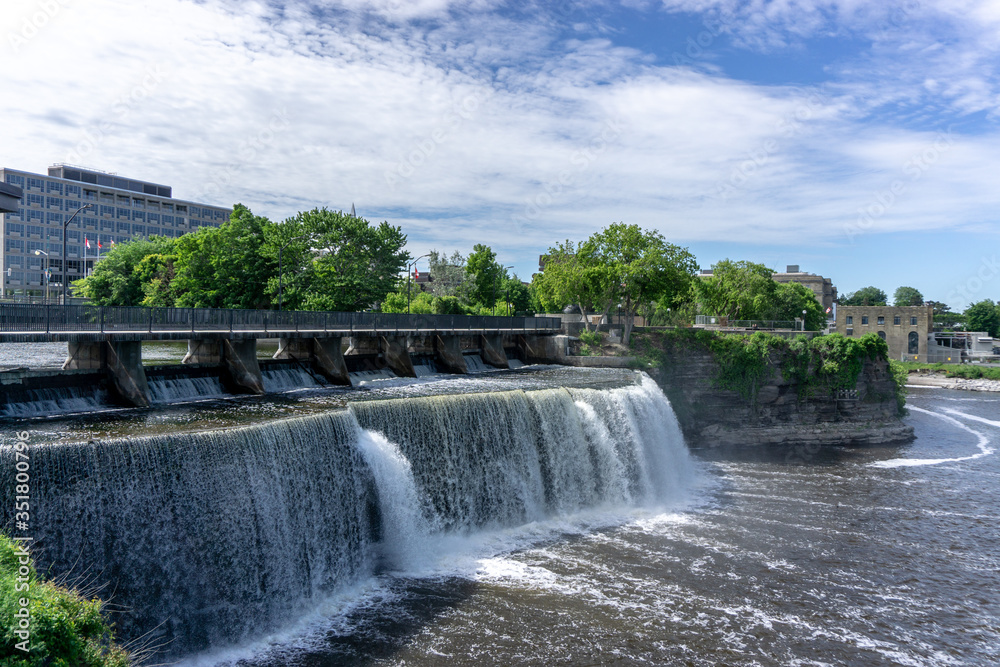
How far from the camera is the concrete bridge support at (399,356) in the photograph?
1312 inches

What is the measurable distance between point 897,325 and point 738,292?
1447 inches

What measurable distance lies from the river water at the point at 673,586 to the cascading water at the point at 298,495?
1.85 ft

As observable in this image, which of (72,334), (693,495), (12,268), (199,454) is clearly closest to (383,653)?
(199,454)

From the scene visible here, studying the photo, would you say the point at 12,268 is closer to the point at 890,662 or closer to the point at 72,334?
the point at 72,334

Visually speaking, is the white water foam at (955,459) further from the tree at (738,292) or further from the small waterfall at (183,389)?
the small waterfall at (183,389)

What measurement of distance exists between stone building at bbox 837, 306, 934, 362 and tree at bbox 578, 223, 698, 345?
55.0 meters

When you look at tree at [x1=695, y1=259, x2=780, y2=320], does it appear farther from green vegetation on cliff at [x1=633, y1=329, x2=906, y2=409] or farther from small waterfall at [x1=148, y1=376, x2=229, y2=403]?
small waterfall at [x1=148, y1=376, x2=229, y2=403]

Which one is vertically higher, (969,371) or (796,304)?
(796,304)

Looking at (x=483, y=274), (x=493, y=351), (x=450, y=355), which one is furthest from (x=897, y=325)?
(x=450, y=355)

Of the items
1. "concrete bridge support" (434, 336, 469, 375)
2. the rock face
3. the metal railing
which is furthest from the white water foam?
the metal railing

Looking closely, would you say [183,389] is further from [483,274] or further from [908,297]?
[908,297]

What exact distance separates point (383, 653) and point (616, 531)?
10.2 meters

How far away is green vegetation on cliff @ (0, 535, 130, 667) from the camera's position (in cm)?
804

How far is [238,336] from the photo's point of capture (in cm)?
2519
